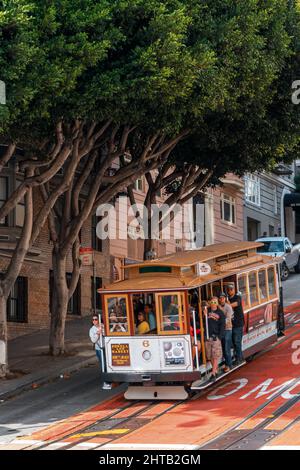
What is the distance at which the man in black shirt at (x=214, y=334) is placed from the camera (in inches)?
762

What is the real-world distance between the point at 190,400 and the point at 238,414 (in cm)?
216

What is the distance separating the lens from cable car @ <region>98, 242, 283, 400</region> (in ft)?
61.8

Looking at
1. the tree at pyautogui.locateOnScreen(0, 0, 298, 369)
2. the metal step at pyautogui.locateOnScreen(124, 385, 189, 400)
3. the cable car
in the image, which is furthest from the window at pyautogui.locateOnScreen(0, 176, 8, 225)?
the metal step at pyautogui.locateOnScreen(124, 385, 189, 400)

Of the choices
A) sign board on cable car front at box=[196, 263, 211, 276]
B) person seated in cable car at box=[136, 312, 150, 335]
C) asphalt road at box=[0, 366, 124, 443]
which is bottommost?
asphalt road at box=[0, 366, 124, 443]

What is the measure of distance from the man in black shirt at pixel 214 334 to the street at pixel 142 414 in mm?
832

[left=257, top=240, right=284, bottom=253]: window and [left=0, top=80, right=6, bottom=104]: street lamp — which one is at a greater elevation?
[left=0, top=80, right=6, bottom=104]: street lamp

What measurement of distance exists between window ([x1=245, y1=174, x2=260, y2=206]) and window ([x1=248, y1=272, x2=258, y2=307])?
30.8m

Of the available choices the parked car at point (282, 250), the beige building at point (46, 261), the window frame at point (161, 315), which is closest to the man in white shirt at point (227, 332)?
the window frame at point (161, 315)

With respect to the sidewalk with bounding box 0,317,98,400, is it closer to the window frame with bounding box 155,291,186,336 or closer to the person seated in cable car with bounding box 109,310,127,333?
the person seated in cable car with bounding box 109,310,127,333

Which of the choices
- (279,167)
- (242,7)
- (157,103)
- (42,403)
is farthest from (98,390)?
(279,167)

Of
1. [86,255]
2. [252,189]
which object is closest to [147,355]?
[86,255]

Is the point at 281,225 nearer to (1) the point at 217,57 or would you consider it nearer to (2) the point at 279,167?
(2) the point at 279,167

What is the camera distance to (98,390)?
21.5 metres

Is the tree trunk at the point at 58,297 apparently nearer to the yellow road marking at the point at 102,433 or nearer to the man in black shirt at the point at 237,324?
the man in black shirt at the point at 237,324
